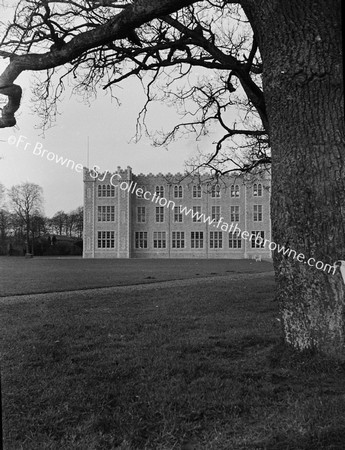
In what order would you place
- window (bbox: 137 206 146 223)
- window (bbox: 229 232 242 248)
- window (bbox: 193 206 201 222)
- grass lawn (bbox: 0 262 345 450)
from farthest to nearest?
1. window (bbox: 137 206 146 223)
2. window (bbox: 229 232 242 248)
3. window (bbox: 193 206 201 222)
4. grass lawn (bbox: 0 262 345 450)

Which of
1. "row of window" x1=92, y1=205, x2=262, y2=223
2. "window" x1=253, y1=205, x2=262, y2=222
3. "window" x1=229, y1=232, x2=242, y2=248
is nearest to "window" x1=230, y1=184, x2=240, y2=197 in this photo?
"row of window" x1=92, y1=205, x2=262, y2=223

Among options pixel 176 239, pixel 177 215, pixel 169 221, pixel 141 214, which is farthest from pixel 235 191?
pixel 141 214

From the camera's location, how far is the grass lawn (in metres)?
2.79

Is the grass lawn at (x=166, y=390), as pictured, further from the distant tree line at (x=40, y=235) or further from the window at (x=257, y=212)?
the window at (x=257, y=212)

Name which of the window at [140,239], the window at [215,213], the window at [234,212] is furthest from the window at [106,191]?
the window at [234,212]

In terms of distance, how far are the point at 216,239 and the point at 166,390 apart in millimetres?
53853

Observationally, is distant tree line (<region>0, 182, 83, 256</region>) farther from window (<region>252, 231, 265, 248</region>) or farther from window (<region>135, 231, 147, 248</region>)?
window (<region>252, 231, 265, 248</region>)

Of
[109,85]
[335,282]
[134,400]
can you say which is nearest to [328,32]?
[335,282]

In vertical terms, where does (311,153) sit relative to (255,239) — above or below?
above

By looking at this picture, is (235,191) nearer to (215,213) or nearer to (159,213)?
(215,213)

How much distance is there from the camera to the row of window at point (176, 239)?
56.7m

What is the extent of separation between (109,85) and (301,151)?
6.25 metres

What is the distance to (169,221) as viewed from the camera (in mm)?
58000

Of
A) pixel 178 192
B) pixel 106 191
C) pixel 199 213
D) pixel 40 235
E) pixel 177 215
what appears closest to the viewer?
pixel 40 235
